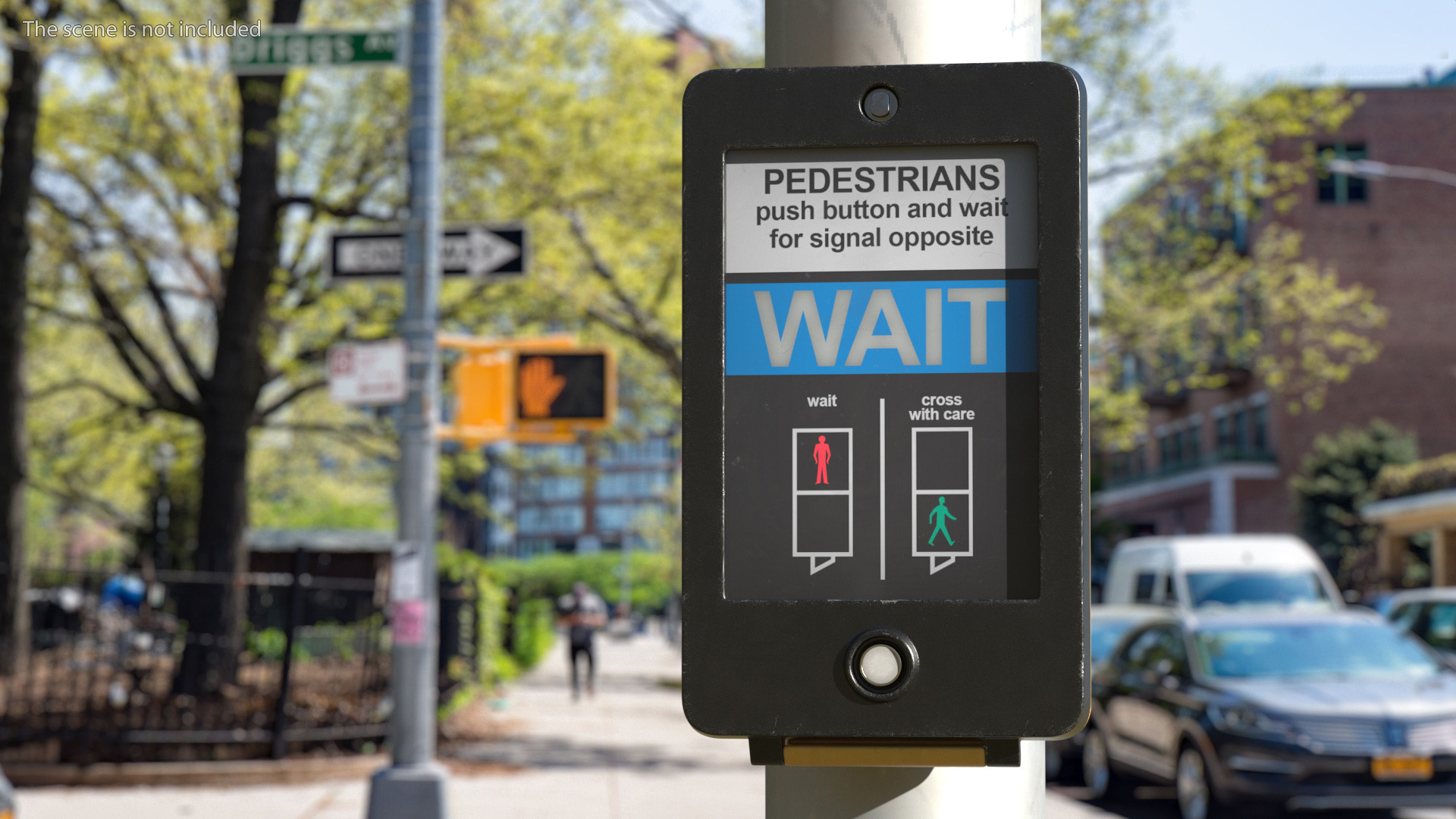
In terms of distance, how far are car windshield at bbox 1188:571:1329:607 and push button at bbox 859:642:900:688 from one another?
16928 millimetres

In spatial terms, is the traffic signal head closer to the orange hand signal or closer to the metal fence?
the orange hand signal

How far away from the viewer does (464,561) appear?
72.8 ft

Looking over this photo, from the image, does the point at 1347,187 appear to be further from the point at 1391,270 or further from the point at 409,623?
the point at 409,623

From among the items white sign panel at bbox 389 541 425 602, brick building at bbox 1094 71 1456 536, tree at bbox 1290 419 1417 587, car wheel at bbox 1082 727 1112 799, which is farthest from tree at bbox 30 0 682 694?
brick building at bbox 1094 71 1456 536

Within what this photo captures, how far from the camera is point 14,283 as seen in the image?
631 inches

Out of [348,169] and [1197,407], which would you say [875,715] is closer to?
[348,169]

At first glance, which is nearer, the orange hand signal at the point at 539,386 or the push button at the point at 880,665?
the push button at the point at 880,665

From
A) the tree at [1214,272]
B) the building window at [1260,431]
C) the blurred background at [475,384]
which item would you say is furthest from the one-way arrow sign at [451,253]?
the building window at [1260,431]

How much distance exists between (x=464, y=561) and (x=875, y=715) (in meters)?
21.3

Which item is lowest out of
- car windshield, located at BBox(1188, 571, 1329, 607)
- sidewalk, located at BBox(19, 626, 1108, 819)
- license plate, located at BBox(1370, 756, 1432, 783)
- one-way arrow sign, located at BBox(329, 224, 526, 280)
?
sidewalk, located at BBox(19, 626, 1108, 819)

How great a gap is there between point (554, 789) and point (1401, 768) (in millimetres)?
6216

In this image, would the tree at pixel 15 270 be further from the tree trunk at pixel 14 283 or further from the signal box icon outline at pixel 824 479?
the signal box icon outline at pixel 824 479

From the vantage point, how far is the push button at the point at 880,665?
1392 millimetres

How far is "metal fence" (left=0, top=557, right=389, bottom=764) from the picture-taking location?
11500 millimetres
